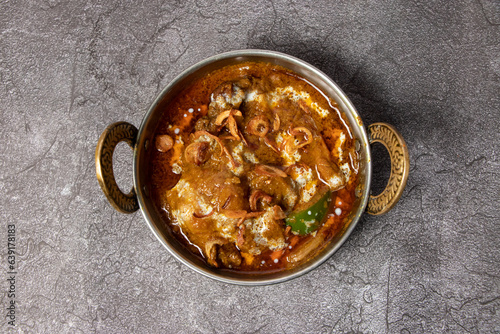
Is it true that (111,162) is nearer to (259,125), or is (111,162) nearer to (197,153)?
(197,153)

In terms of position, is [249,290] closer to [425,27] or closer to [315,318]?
[315,318]

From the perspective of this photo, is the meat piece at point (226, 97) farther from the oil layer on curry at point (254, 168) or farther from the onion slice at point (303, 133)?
the onion slice at point (303, 133)

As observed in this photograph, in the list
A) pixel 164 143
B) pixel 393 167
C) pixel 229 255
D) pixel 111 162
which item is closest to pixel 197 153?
Answer: pixel 164 143

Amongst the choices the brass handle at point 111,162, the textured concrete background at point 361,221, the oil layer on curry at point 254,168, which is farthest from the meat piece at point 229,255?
the brass handle at point 111,162

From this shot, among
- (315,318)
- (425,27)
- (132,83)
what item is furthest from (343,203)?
(132,83)

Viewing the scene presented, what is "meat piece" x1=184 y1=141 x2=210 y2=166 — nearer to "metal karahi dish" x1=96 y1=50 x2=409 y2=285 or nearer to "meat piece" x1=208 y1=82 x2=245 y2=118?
"metal karahi dish" x1=96 y1=50 x2=409 y2=285
